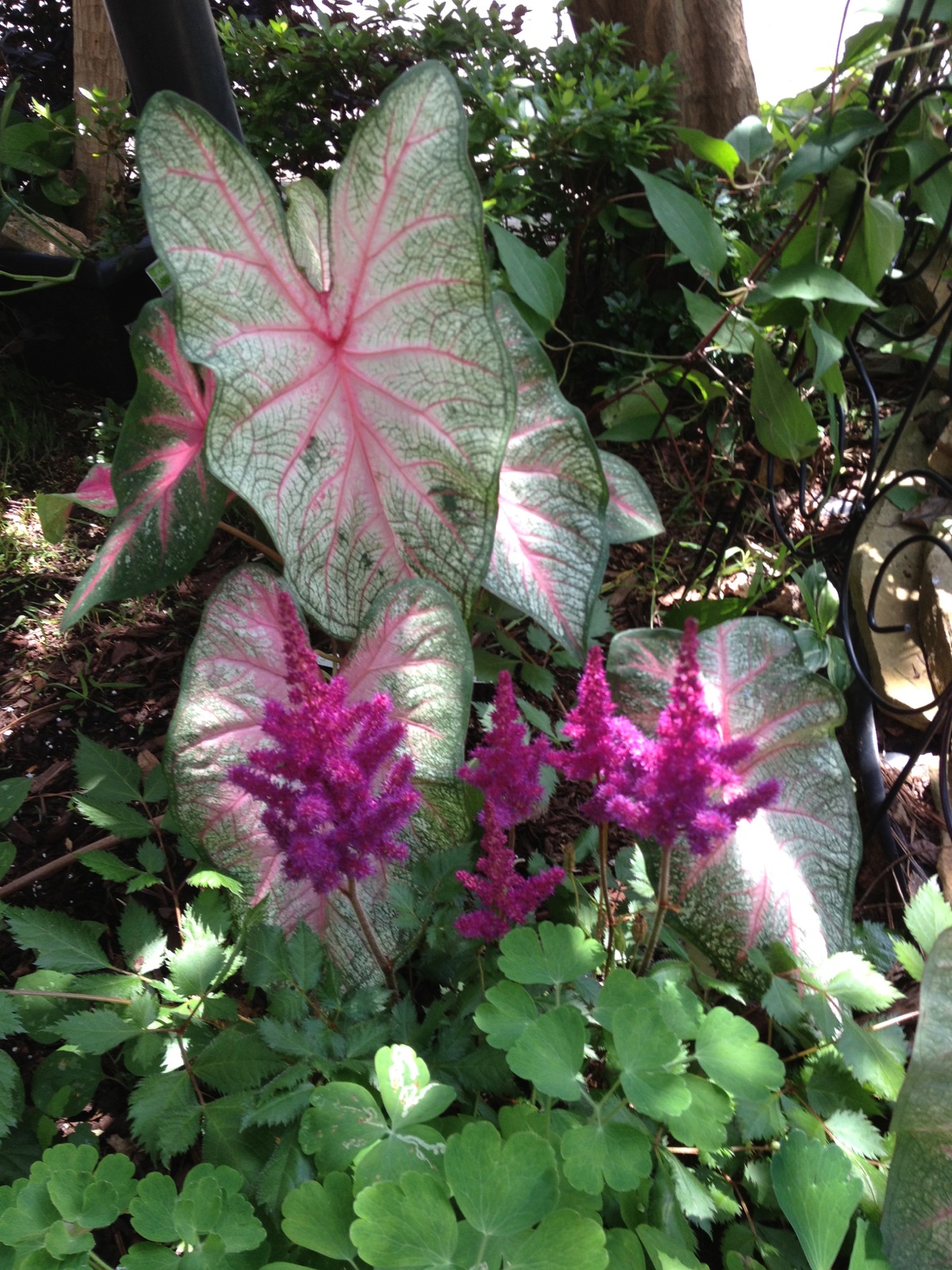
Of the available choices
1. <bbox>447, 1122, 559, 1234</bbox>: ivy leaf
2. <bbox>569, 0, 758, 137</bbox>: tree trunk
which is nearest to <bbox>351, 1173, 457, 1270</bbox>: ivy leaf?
<bbox>447, 1122, 559, 1234</bbox>: ivy leaf

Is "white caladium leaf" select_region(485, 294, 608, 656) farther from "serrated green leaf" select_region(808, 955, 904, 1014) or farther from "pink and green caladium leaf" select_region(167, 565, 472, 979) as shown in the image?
"serrated green leaf" select_region(808, 955, 904, 1014)

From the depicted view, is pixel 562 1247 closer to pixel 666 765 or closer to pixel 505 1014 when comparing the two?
pixel 505 1014

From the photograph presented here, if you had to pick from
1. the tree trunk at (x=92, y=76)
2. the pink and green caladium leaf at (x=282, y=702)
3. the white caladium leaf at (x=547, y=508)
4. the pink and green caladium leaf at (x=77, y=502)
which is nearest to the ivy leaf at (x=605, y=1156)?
the pink and green caladium leaf at (x=282, y=702)

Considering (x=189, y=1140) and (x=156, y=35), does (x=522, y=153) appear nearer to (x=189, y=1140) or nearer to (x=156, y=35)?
(x=156, y=35)

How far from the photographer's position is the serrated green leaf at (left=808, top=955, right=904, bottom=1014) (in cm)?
85

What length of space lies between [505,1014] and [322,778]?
258mm

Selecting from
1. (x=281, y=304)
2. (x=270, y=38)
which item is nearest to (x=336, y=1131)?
(x=281, y=304)

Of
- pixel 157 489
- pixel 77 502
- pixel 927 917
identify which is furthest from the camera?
pixel 77 502

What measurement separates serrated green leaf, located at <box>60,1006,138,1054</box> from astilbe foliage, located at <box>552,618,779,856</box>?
496mm

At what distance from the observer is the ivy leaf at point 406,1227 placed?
577 mm

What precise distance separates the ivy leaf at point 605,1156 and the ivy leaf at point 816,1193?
137mm

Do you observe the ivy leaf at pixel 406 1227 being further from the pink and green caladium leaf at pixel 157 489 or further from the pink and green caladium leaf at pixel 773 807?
the pink and green caladium leaf at pixel 157 489

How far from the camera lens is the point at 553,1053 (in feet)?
2.24

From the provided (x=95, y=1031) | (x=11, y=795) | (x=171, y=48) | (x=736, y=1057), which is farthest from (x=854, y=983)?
(x=171, y=48)
